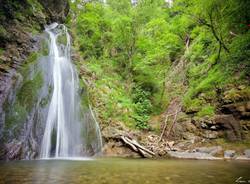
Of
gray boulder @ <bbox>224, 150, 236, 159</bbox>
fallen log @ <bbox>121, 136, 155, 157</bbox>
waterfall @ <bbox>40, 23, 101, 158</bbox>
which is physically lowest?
gray boulder @ <bbox>224, 150, 236, 159</bbox>

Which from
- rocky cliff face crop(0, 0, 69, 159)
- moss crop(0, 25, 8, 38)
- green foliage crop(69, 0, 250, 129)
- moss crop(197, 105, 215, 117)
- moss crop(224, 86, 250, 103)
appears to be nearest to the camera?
rocky cliff face crop(0, 0, 69, 159)

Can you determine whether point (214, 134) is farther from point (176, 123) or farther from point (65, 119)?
point (65, 119)

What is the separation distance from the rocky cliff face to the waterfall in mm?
712

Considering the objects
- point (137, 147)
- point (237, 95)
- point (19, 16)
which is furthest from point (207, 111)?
point (19, 16)

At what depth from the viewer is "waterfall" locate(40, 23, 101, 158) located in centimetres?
856

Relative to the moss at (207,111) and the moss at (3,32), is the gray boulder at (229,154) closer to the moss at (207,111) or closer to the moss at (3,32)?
the moss at (207,111)

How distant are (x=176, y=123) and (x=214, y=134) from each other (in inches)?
83.8

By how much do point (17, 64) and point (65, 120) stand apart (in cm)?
300

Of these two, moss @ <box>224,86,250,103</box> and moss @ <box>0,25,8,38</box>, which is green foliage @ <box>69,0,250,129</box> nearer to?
moss @ <box>224,86,250,103</box>

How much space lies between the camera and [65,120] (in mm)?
9398

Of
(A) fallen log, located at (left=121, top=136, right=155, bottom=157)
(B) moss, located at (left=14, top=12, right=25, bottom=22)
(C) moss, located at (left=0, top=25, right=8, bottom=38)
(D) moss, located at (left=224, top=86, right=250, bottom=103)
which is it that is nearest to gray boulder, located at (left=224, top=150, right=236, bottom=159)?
(D) moss, located at (left=224, top=86, right=250, bottom=103)

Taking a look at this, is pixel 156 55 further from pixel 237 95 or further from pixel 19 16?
pixel 19 16

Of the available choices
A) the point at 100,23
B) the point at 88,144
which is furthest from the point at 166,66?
the point at 88,144

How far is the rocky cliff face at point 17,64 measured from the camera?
7383mm
